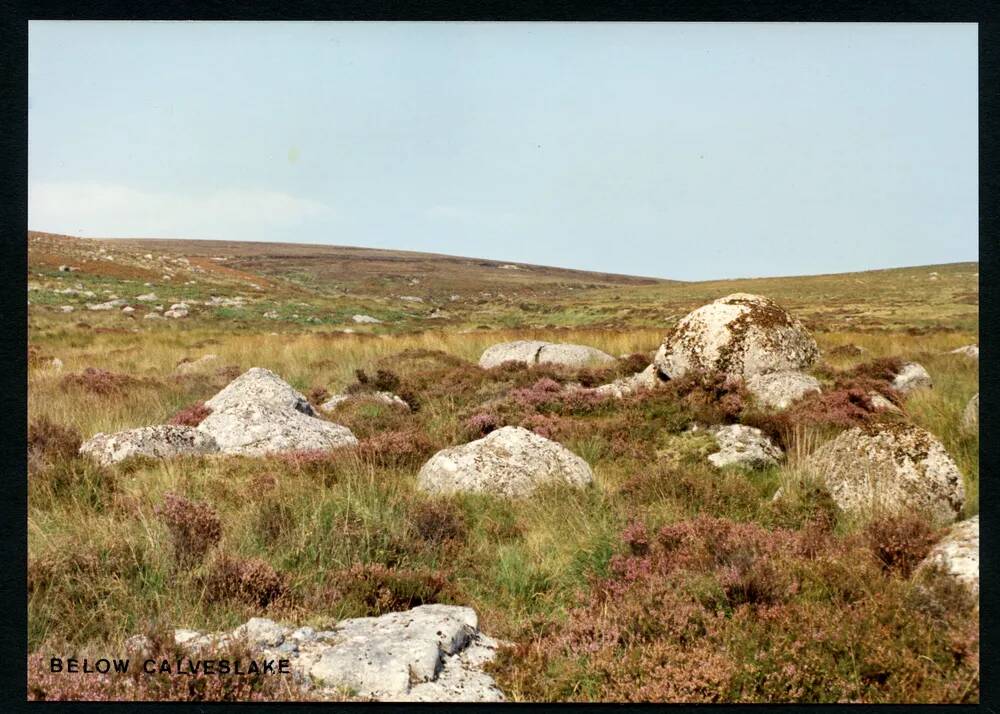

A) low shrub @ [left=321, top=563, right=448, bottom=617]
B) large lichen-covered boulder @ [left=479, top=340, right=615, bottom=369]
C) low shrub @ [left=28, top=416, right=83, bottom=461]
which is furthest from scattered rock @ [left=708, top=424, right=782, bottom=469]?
low shrub @ [left=28, top=416, right=83, bottom=461]

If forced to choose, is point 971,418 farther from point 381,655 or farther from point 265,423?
point 265,423

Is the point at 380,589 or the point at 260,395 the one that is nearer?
the point at 380,589

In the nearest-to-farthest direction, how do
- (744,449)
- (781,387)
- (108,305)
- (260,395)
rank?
1. (744,449)
2. (260,395)
3. (781,387)
4. (108,305)

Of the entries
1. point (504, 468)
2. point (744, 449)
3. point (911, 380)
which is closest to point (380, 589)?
point (504, 468)

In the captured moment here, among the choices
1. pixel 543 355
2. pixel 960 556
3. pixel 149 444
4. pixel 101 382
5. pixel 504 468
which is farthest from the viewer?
pixel 543 355

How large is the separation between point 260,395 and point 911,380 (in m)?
11.0

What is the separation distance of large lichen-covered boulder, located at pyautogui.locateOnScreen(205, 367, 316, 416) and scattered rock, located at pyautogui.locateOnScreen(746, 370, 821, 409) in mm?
7036

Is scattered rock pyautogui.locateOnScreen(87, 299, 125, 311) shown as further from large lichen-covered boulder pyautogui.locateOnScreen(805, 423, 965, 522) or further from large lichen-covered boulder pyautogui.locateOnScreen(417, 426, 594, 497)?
large lichen-covered boulder pyautogui.locateOnScreen(805, 423, 965, 522)

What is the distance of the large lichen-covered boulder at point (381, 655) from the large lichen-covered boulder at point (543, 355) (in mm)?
11410

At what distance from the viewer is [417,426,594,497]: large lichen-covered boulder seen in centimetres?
679

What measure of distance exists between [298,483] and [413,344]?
1353cm

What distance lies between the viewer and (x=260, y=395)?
9172 millimetres
